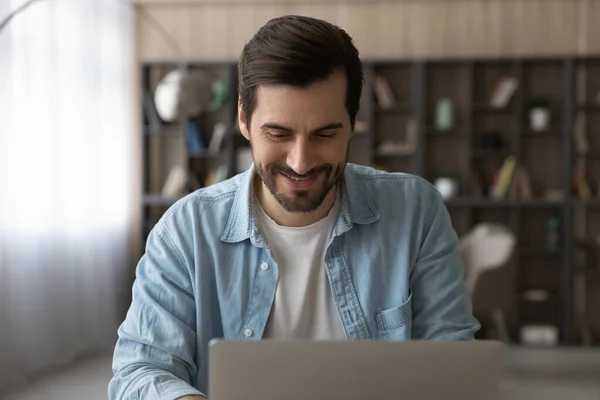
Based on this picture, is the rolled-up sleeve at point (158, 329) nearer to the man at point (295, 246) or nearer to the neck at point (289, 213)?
the man at point (295, 246)

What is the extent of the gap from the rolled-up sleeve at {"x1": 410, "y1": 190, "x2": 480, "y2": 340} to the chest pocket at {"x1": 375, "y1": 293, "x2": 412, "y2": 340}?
4 centimetres

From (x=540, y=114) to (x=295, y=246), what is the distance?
535 cm

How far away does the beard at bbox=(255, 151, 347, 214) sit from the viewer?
1606 mm

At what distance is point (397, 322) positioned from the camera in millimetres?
1642

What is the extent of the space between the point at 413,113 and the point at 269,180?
5.38 m

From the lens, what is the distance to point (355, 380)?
1111mm

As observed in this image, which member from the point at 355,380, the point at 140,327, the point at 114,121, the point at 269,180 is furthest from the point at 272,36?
the point at 114,121

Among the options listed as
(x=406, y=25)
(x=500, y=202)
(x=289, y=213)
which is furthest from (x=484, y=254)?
(x=289, y=213)

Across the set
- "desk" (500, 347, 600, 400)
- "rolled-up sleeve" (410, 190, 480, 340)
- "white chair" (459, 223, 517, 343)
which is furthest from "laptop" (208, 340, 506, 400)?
"white chair" (459, 223, 517, 343)

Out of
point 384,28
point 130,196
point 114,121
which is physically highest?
point 384,28

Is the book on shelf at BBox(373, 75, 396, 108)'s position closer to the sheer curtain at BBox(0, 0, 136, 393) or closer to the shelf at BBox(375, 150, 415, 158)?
the shelf at BBox(375, 150, 415, 158)

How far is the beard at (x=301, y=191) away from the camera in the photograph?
1606mm

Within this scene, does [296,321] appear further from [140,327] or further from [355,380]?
[355,380]

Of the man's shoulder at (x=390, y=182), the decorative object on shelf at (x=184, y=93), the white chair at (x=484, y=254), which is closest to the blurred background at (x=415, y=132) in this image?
the white chair at (x=484, y=254)
